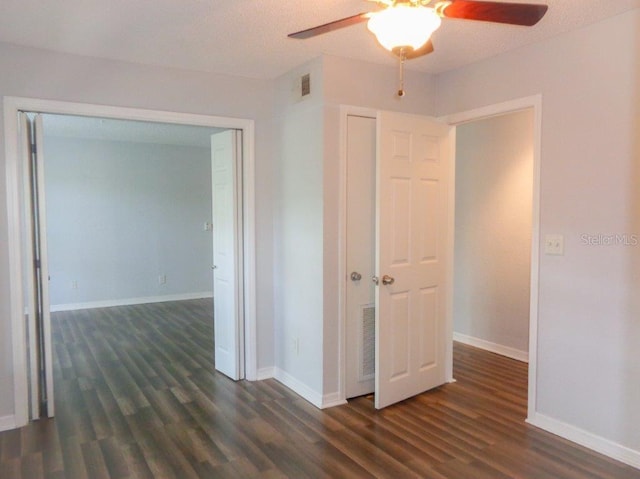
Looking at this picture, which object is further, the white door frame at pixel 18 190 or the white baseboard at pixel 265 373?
the white baseboard at pixel 265 373

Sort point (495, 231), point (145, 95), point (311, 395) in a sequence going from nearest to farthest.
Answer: point (145, 95)
point (311, 395)
point (495, 231)

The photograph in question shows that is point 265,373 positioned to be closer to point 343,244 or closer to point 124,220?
point 343,244

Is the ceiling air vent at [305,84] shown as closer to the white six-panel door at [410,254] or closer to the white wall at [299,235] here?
the white wall at [299,235]

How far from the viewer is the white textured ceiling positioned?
2381 mm

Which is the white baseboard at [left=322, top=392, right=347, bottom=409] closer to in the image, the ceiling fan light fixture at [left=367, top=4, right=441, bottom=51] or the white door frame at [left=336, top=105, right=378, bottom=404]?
the white door frame at [left=336, top=105, right=378, bottom=404]

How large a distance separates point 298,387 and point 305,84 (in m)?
2.20

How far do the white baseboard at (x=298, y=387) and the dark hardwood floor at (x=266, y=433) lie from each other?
0.06 metres

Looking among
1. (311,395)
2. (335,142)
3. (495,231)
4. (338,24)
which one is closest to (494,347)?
(495,231)

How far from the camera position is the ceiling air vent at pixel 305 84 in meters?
3.29

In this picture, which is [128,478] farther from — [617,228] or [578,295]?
[617,228]

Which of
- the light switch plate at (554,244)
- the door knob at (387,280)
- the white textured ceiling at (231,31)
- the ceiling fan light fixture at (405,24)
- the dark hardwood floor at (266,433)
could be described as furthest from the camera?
the door knob at (387,280)

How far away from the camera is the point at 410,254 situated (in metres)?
3.35

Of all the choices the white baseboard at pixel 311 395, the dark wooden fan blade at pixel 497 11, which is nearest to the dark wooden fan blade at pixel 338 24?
the dark wooden fan blade at pixel 497 11

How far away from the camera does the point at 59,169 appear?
654 centimetres
